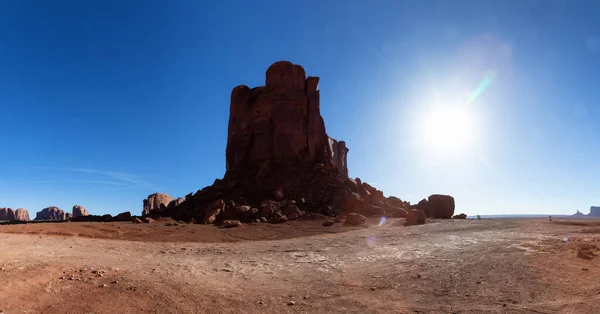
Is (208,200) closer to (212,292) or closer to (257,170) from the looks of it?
(257,170)

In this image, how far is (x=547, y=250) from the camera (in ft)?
39.3

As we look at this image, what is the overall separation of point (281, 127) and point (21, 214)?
148604 mm

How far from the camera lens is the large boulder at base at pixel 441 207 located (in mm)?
36562

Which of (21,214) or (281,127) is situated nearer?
(281,127)

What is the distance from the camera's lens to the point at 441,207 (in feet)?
121

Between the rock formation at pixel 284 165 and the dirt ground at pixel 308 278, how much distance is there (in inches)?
697

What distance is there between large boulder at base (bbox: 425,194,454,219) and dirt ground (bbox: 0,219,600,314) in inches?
867

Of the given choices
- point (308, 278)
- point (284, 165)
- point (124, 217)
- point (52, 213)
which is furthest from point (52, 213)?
point (308, 278)

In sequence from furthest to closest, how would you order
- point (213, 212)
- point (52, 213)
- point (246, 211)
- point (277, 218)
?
point (52, 213) → point (246, 211) → point (213, 212) → point (277, 218)

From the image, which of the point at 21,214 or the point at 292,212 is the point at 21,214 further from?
the point at 292,212

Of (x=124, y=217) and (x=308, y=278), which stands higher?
(x=124, y=217)

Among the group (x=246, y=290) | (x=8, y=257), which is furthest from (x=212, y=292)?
(x=8, y=257)

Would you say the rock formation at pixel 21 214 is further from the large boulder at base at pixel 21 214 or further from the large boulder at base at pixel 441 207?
the large boulder at base at pixel 441 207

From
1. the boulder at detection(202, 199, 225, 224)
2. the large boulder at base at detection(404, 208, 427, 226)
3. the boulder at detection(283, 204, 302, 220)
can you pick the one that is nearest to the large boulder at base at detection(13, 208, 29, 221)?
the boulder at detection(202, 199, 225, 224)
